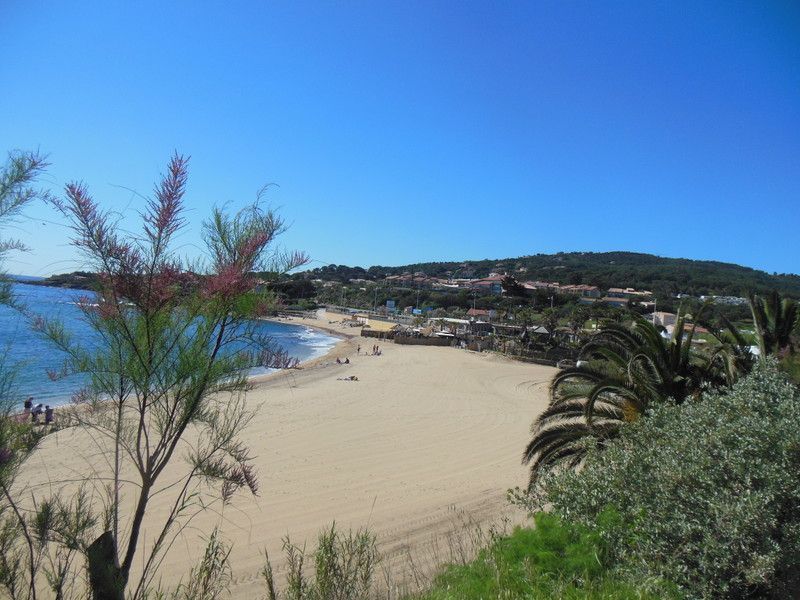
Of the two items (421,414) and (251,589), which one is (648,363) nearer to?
(251,589)

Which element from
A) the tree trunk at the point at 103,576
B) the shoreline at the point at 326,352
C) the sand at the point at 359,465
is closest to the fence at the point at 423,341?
the shoreline at the point at 326,352

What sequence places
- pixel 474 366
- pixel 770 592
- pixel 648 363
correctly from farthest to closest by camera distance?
pixel 474 366, pixel 648 363, pixel 770 592

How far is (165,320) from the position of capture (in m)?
3.57

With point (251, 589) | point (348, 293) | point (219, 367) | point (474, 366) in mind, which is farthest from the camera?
point (348, 293)

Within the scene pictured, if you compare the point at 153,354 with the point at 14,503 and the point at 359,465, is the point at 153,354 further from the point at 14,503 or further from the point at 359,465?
the point at 359,465

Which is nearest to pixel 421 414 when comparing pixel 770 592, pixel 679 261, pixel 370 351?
pixel 770 592

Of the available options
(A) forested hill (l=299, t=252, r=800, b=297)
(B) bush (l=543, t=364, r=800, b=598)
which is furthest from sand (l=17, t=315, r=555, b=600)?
(A) forested hill (l=299, t=252, r=800, b=297)

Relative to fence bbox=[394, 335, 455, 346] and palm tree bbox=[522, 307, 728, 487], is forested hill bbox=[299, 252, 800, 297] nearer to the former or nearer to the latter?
fence bbox=[394, 335, 455, 346]

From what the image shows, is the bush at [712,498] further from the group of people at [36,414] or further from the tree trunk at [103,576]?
the group of people at [36,414]

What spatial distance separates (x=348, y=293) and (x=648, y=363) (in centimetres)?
11203

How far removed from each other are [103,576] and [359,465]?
30.3 ft

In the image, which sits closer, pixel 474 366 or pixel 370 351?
pixel 474 366

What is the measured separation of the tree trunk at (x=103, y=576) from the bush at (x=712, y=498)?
3.27 metres

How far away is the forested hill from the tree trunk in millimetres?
50035
